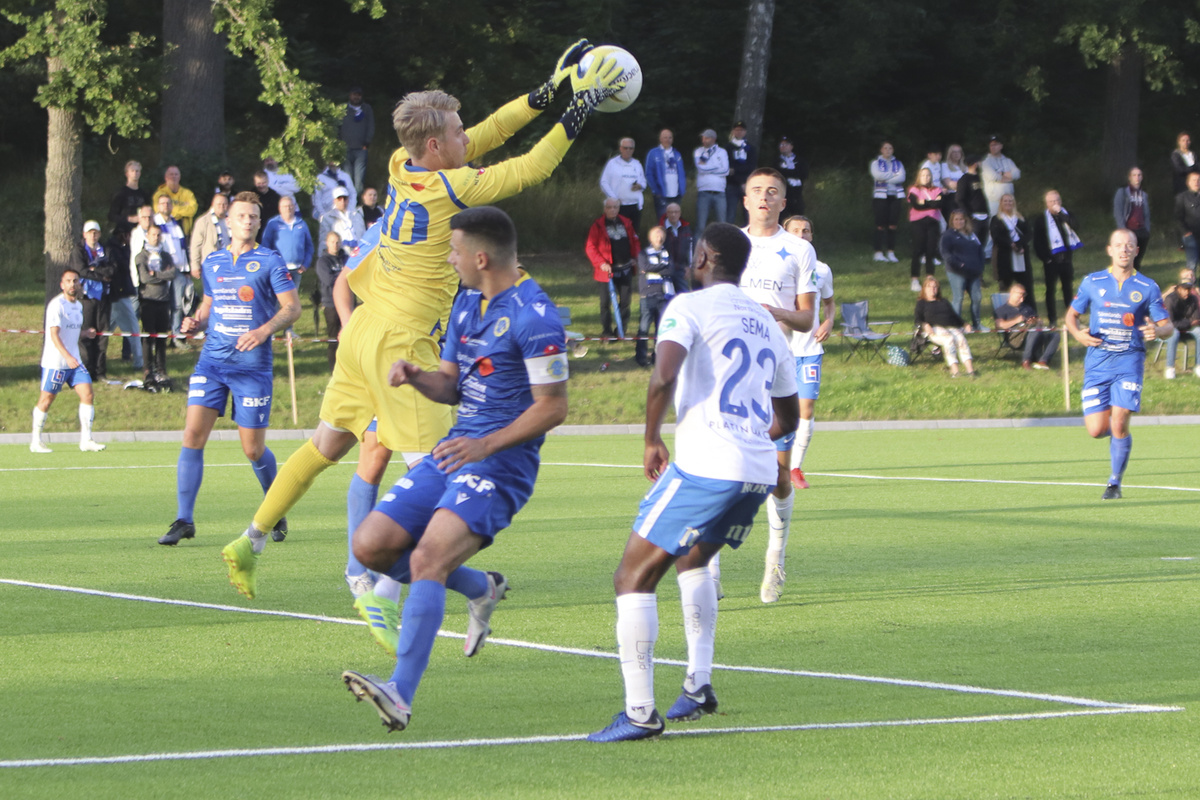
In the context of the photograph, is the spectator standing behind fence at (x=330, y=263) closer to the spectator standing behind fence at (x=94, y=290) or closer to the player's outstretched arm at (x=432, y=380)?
the spectator standing behind fence at (x=94, y=290)

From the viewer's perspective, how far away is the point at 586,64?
7.19 meters

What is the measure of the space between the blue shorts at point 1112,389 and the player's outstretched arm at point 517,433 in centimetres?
863

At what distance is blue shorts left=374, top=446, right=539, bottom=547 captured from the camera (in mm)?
5672

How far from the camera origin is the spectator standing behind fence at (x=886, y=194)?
2939 centimetres

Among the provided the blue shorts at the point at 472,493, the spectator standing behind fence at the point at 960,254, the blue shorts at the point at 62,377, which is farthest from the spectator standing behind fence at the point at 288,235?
the blue shorts at the point at 472,493

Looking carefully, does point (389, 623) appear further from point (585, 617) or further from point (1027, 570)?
point (1027, 570)

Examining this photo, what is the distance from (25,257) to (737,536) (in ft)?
87.3

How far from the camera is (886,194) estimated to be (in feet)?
97.8

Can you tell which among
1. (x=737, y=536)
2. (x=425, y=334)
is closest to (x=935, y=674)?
(x=737, y=536)

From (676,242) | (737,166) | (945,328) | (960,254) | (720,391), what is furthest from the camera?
(737,166)

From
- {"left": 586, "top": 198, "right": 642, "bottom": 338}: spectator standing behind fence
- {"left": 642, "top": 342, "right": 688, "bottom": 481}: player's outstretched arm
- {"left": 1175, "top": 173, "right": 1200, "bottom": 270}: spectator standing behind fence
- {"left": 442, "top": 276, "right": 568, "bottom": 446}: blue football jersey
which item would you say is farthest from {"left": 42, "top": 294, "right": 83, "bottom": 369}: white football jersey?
{"left": 1175, "top": 173, "right": 1200, "bottom": 270}: spectator standing behind fence

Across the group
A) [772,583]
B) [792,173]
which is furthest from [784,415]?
[792,173]

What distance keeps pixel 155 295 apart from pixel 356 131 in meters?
5.70

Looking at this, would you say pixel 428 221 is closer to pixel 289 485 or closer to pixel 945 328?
pixel 289 485
